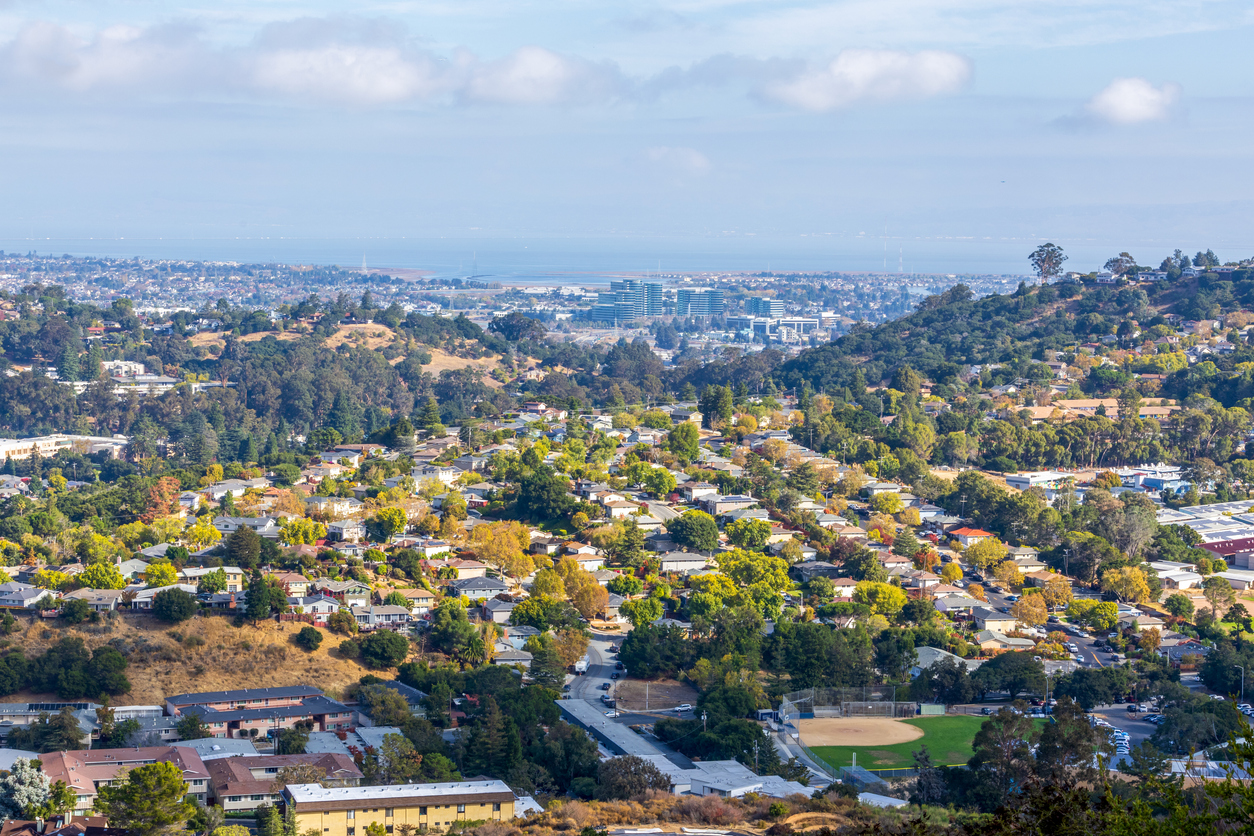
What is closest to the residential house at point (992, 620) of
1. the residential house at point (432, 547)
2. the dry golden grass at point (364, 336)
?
the residential house at point (432, 547)

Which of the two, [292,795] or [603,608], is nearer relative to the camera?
[292,795]

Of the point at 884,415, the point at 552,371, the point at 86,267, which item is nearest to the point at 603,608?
the point at 884,415

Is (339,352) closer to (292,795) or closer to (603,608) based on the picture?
(603,608)

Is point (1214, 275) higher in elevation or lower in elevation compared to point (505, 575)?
higher

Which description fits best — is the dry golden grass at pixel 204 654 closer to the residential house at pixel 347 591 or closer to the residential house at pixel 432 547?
the residential house at pixel 347 591

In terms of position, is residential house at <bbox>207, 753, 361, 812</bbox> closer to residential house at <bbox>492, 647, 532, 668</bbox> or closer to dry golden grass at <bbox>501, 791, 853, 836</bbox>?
dry golden grass at <bbox>501, 791, 853, 836</bbox>

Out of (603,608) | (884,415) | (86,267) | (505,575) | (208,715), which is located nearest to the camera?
(208,715)

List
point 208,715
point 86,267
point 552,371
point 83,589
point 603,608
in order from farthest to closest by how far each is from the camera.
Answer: point 86,267, point 552,371, point 603,608, point 83,589, point 208,715
